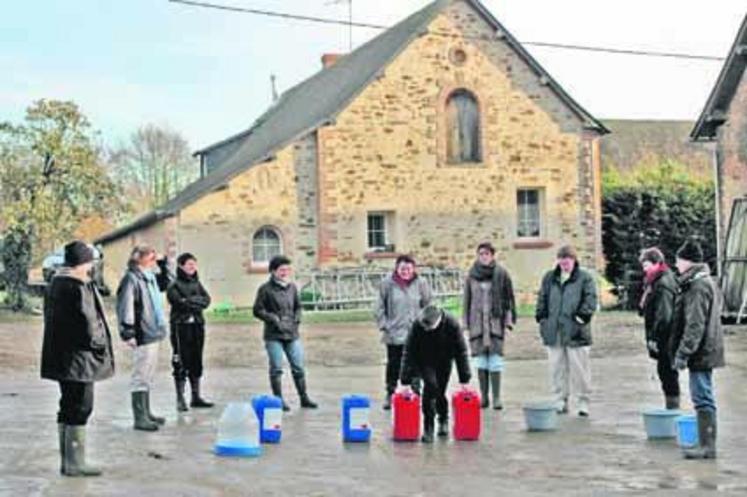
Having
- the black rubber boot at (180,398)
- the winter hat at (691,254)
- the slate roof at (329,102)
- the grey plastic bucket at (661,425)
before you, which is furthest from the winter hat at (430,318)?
the slate roof at (329,102)

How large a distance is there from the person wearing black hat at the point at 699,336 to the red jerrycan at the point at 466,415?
205 centimetres

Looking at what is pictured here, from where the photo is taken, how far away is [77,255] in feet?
33.5

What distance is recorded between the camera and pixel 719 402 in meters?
15.8

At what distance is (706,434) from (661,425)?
1190mm

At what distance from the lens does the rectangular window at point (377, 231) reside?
38250 mm

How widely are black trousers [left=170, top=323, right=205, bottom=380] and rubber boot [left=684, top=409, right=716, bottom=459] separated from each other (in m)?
6.08

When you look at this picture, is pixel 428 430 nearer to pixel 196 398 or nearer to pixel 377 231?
pixel 196 398

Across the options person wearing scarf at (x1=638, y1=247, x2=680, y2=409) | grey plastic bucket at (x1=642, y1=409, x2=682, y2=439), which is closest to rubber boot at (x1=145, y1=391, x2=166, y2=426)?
grey plastic bucket at (x1=642, y1=409, x2=682, y2=439)

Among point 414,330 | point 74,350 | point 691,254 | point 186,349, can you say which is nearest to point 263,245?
point 186,349

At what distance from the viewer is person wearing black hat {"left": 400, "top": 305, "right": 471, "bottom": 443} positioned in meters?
12.4

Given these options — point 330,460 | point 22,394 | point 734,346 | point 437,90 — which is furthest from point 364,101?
point 330,460

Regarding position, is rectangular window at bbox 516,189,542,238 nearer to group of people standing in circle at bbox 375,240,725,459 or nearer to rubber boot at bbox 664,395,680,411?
group of people standing in circle at bbox 375,240,725,459

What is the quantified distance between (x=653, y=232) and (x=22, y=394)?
81.0 feet

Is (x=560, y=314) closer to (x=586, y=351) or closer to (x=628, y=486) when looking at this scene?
(x=586, y=351)
